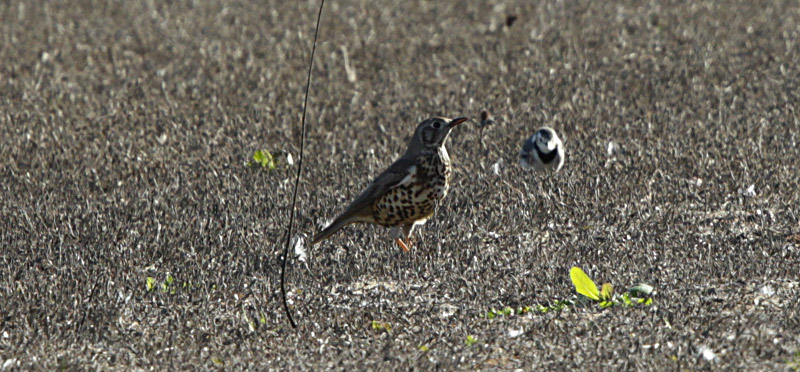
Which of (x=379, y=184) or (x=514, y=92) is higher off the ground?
(x=379, y=184)

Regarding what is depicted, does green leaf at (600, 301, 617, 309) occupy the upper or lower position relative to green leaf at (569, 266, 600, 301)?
lower

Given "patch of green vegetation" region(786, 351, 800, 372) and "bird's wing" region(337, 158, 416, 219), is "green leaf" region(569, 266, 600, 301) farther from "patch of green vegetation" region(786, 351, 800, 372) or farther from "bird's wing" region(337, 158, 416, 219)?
"bird's wing" region(337, 158, 416, 219)

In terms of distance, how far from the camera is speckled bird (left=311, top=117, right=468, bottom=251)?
7188mm

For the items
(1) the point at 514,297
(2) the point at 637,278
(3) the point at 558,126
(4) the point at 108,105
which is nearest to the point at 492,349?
(1) the point at 514,297

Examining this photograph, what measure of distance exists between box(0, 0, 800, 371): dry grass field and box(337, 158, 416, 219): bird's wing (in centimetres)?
29

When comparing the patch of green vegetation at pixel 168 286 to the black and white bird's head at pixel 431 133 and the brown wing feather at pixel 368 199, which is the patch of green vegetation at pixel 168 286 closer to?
the brown wing feather at pixel 368 199

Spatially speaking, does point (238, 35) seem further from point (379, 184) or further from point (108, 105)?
point (379, 184)

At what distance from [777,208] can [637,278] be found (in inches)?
71.1

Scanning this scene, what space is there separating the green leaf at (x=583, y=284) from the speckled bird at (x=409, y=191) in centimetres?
142

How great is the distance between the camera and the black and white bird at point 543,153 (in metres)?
8.59

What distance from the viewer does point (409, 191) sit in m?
7.19

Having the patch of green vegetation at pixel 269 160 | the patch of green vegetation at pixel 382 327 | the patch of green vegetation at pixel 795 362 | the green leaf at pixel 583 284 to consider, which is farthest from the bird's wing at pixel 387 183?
the patch of green vegetation at pixel 795 362

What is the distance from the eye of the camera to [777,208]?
7621mm

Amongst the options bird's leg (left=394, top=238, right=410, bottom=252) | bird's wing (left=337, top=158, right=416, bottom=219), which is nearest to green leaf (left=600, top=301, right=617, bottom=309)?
bird's leg (left=394, top=238, right=410, bottom=252)
